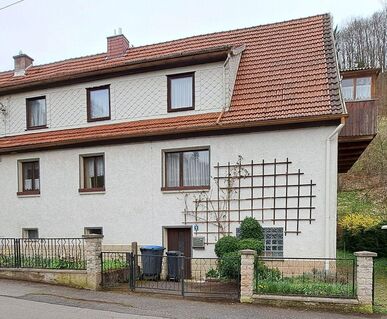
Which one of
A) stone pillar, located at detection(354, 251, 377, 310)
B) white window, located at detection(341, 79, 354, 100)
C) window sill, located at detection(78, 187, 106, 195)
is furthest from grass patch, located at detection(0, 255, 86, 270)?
white window, located at detection(341, 79, 354, 100)

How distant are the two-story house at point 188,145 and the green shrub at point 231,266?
2.21 meters

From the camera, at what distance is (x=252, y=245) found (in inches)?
410

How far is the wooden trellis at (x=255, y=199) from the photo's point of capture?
11.3 meters

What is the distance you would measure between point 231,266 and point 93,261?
12.4 ft

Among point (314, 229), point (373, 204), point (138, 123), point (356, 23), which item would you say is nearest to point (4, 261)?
point (138, 123)

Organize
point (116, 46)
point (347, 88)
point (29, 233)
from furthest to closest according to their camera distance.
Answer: point (116, 46) < point (29, 233) < point (347, 88)

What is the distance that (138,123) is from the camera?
13.9 meters

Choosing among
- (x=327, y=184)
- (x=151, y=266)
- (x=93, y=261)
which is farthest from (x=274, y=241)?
(x=93, y=261)

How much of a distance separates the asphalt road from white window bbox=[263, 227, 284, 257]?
9.89 feet

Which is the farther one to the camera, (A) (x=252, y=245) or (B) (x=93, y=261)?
(B) (x=93, y=261)

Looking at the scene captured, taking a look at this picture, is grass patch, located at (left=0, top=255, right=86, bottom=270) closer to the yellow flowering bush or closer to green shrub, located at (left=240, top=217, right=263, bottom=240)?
green shrub, located at (left=240, top=217, right=263, bottom=240)

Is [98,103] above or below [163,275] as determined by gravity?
above

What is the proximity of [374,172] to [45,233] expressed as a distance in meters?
21.6

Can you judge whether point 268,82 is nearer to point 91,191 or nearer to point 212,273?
point 212,273
